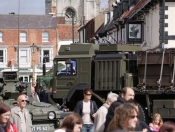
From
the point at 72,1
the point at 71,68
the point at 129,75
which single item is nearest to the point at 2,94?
the point at 71,68

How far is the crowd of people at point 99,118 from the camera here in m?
7.90

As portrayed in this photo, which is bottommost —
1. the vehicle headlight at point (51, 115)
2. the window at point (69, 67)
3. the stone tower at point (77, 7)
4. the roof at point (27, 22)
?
the vehicle headlight at point (51, 115)

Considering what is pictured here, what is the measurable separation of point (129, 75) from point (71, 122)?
12.8 m

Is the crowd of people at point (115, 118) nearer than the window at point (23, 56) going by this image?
Yes

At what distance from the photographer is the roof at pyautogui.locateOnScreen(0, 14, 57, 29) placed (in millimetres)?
71200

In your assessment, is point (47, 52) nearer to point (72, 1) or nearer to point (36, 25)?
point (36, 25)

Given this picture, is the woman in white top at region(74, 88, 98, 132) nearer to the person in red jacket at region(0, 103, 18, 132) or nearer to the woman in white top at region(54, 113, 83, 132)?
the person in red jacket at region(0, 103, 18, 132)

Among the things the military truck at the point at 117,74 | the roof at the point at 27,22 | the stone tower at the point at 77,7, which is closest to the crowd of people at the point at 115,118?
the military truck at the point at 117,74

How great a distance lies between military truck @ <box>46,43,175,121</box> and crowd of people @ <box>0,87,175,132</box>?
13.4ft

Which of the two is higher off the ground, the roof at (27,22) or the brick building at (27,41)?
the roof at (27,22)

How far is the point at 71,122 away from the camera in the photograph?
25.8ft

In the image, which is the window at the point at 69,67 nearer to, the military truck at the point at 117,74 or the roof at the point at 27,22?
the military truck at the point at 117,74

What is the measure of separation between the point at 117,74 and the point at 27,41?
5147 centimetres

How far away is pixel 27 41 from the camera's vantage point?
71.6 metres
